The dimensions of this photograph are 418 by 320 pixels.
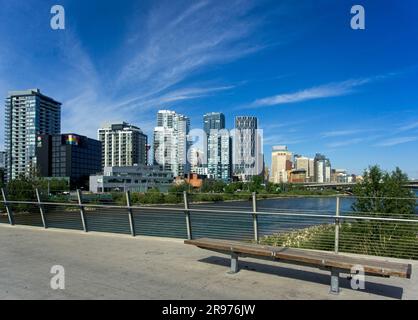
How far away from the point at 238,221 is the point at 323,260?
6485 mm

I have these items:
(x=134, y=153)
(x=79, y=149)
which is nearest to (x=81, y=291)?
(x=79, y=149)

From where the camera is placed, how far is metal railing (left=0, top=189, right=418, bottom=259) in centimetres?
834

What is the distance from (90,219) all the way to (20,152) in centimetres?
14410

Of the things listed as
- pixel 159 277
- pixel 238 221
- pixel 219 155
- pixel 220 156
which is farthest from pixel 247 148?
pixel 159 277

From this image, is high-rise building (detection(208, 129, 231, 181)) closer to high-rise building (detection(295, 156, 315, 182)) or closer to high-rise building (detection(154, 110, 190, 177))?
high-rise building (detection(154, 110, 190, 177))

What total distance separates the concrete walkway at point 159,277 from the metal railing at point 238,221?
4.23 ft

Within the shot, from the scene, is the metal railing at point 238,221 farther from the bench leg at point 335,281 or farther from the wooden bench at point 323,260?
the bench leg at point 335,281

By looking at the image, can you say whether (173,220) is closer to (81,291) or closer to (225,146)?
(81,291)

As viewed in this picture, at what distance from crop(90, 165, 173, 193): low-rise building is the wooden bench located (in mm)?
95062

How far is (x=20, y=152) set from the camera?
140500 millimetres

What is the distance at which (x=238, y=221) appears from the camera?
11.2m

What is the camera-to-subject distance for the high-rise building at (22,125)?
140m

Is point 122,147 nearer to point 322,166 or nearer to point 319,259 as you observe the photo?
point 322,166

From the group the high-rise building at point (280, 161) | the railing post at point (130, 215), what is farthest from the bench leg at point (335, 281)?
the high-rise building at point (280, 161)
